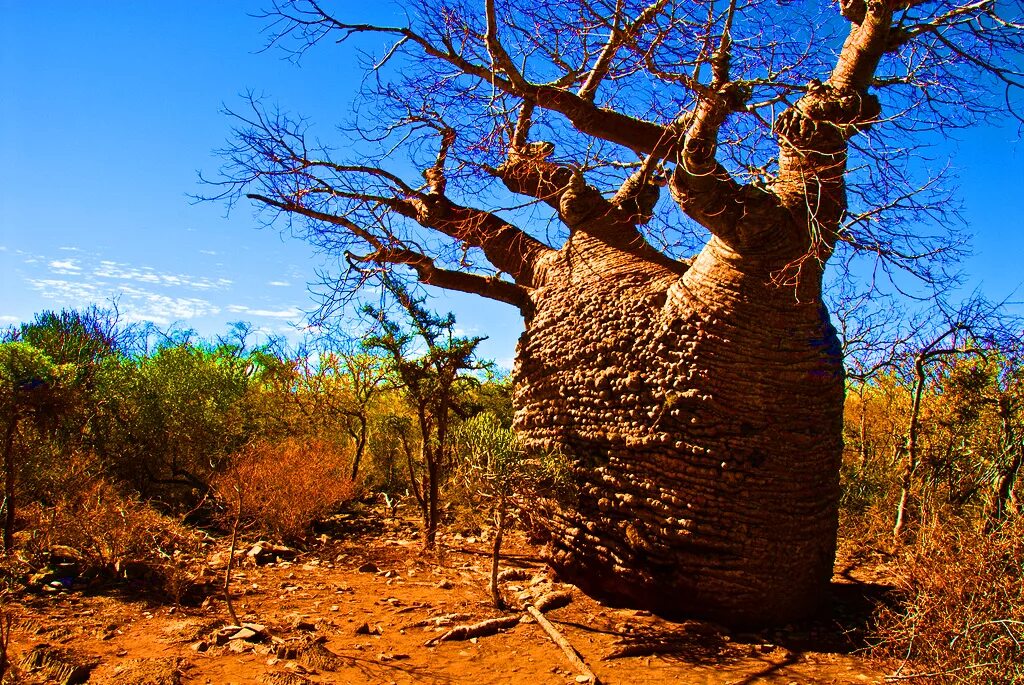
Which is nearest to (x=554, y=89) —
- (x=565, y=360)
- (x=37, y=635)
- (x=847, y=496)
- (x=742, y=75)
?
(x=742, y=75)

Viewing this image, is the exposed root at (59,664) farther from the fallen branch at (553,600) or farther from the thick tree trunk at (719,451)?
the thick tree trunk at (719,451)

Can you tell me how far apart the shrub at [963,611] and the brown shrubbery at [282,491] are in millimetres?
5283

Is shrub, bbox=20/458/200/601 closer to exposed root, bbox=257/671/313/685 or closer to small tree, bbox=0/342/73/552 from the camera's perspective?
small tree, bbox=0/342/73/552

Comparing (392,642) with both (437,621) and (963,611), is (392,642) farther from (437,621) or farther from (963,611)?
(963,611)

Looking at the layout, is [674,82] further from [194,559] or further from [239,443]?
[239,443]

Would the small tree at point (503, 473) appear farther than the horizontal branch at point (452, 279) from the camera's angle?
No

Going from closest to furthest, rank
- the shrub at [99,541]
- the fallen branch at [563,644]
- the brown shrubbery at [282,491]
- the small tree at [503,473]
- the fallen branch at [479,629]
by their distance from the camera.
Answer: the fallen branch at [563,644]
the fallen branch at [479,629]
the small tree at [503,473]
the shrub at [99,541]
the brown shrubbery at [282,491]

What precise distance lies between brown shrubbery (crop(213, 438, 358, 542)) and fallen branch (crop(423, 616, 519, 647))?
286cm

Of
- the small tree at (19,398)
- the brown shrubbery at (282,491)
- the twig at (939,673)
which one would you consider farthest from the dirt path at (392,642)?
the brown shrubbery at (282,491)

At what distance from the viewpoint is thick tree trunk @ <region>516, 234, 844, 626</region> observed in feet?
Answer: 14.1

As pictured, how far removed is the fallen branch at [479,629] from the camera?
13.5ft

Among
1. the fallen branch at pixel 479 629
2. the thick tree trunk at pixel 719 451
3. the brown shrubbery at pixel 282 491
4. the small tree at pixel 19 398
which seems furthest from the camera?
the brown shrubbery at pixel 282 491

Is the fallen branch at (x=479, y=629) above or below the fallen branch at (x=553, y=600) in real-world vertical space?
below

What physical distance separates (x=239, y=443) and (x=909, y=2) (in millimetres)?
8993
